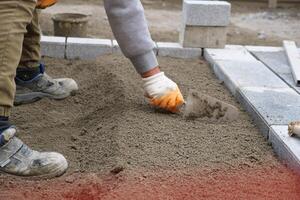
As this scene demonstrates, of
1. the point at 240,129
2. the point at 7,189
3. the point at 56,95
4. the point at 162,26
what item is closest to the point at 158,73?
the point at 240,129

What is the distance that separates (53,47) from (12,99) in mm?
2210

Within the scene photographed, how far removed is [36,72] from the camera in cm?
330

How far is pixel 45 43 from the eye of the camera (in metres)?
4.19

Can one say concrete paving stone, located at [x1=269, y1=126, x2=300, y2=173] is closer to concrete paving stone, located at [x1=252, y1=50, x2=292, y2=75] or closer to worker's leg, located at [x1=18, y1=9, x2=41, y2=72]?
concrete paving stone, located at [x1=252, y1=50, x2=292, y2=75]

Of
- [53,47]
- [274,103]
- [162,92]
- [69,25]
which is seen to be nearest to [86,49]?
[53,47]

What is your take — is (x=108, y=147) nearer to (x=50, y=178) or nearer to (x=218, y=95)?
(x=50, y=178)

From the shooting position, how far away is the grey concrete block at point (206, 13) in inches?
165

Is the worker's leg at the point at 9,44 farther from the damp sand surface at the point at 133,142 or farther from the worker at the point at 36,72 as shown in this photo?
the damp sand surface at the point at 133,142

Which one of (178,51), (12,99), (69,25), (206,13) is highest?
(12,99)

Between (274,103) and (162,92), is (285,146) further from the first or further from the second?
(162,92)

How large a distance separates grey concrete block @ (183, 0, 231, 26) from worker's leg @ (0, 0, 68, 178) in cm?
226

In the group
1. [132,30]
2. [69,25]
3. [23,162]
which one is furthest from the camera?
[69,25]

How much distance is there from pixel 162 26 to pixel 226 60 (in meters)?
2.57

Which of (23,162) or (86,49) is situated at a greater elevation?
(23,162)
